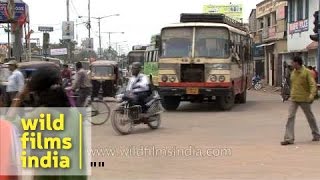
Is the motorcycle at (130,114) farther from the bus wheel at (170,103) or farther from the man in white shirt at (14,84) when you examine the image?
the bus wheel at (170,103)

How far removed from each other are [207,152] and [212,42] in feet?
30.6

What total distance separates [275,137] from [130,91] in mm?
3480

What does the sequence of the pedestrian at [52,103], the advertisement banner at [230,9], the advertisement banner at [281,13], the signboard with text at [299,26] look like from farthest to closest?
1. the advertisement banner at [230,9]
2. the advertisement banner at [281,13]
3. the signboard with text at [299,26]
4. the pedestrian at [52,103]

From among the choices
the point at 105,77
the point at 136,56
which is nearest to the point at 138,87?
the point at 105,77

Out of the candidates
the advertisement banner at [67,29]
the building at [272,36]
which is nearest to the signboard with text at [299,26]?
the building at [272,36]

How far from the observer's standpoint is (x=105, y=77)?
3266cm

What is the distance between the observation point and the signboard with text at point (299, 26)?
33.0m

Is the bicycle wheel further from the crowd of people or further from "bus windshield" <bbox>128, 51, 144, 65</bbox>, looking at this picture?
"bus windshield" <bbox>128, 51, 144, 65</bbox>

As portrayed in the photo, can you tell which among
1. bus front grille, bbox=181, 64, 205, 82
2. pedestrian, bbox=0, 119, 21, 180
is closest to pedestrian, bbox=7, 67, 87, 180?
pedestrian, bbox=0, 119, 21, 180

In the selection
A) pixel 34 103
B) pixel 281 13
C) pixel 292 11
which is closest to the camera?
pixel 34 103

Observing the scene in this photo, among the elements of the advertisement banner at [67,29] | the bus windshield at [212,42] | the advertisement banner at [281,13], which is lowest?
the bus windshield at [212,42]

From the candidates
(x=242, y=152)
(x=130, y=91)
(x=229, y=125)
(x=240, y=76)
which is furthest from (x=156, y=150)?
(x=240, y=76)

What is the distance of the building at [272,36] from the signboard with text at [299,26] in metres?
2.77

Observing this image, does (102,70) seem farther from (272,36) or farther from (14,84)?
(14,84)
